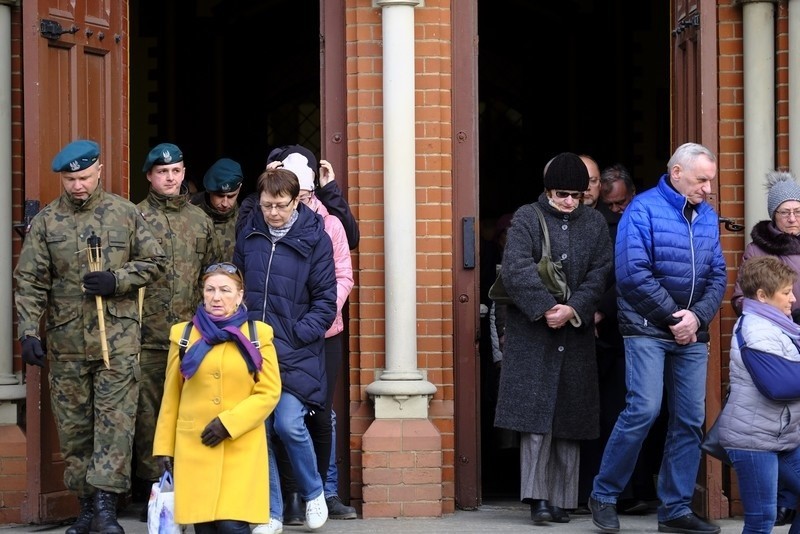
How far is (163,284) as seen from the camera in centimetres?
809

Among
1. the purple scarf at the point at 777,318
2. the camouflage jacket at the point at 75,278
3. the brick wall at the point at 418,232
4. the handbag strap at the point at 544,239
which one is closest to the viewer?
the purple scarf at the point at 777,318

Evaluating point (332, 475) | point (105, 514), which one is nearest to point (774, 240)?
point (332, 475)

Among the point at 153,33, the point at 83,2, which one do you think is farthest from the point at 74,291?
the point at 153,33

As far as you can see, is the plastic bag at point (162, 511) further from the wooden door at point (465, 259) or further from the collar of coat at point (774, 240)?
the collar of coat at point (774, 240)

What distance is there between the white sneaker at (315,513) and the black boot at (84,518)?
1.08 metres

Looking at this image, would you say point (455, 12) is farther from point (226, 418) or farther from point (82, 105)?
point (226, 418)

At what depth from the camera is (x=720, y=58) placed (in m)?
8.32

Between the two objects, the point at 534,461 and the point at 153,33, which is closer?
the point at 534,461

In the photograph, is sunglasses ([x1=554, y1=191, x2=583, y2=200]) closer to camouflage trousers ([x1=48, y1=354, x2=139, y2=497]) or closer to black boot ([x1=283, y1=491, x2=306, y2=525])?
black boot ([x1=283, y1=491, x2=306, y2=525])

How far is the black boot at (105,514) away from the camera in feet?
24.7

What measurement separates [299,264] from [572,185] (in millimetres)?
1445

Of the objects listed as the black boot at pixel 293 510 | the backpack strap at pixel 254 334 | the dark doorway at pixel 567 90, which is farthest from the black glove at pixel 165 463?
the dark doorway at pixel 567 90

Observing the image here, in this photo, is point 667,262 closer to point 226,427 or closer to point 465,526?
point 465,526

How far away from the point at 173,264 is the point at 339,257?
88 centimetres
